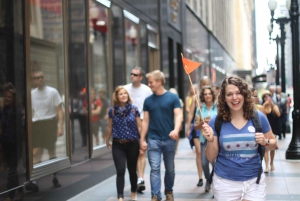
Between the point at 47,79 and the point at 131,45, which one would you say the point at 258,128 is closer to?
the point at 47,79

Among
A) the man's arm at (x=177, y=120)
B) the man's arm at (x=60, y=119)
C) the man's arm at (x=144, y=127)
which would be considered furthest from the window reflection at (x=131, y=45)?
the man's arm at (x=177, y=120)

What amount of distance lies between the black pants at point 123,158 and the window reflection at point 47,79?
3.26 ft

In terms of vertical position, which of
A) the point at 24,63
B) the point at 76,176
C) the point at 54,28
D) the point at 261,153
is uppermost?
the point at 54,28

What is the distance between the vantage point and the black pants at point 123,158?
846 cm

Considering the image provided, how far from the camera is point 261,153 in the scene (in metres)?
4.85

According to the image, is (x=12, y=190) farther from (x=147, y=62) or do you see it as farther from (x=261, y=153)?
(x=147, y=62)

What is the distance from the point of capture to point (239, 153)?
475cm

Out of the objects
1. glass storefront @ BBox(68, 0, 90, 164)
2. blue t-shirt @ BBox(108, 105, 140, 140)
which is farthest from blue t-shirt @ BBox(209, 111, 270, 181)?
glass storefront @ BBox(68, 0, 90, 164)

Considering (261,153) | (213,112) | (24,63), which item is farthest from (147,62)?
(261,153)

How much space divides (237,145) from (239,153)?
0.22 feet

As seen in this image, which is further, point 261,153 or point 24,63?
point 24,63

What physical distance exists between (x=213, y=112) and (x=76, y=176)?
241cm

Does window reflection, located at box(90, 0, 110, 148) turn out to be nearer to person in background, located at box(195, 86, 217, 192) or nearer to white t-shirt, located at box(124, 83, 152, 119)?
white t-shirt, located at box(124, 83, 152, 119)

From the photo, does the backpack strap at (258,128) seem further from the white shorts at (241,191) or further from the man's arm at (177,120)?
the man's arm at (177,120)
